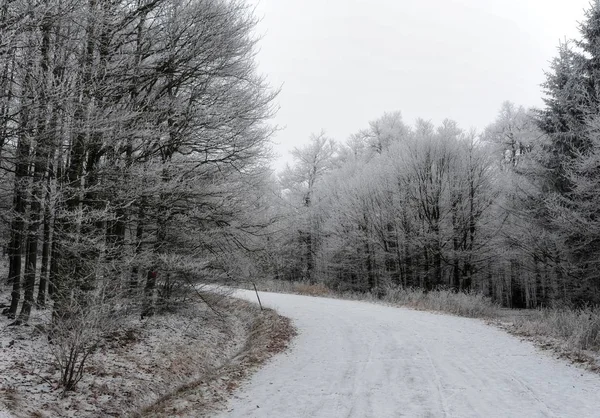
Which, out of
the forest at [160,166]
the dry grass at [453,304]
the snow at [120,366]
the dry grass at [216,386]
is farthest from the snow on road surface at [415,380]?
the dry grass at [453,304]

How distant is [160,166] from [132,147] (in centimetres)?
117

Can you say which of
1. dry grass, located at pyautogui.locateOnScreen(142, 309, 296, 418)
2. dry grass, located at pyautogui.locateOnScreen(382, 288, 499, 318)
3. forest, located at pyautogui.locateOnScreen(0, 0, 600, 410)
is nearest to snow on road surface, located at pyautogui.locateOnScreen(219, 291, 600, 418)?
dry grass, located at pyautogui.locateOnScreen(142, 309, 296, 418)

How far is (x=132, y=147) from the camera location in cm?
932

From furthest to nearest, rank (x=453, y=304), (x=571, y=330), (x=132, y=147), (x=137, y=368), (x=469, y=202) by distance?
(x=469, y=202), (x=453, y=304), (x=571, y=330), (x=132, y=147), (x=137, y=368)

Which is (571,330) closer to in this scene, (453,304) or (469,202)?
(453,304)

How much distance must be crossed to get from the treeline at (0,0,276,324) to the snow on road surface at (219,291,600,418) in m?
3.01

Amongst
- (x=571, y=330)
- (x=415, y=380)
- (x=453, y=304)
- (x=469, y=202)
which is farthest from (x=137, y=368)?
(x=469, y=202)

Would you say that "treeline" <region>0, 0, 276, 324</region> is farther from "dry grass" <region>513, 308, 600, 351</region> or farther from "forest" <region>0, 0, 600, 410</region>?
"dry grass" <region>513, 308, 600, 351</region>

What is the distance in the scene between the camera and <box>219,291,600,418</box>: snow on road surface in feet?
17.4

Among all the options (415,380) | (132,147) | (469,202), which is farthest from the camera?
(469,202)

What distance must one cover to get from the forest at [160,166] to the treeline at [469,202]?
136mm

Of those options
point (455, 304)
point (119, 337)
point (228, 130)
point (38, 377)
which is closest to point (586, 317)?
point (455, 304)

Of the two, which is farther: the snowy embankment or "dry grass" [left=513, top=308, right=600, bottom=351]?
"dry grass" [left=513, top=308, right=600, bottom=351]

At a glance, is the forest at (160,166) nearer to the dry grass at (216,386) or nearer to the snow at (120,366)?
the snow at (120,366)
